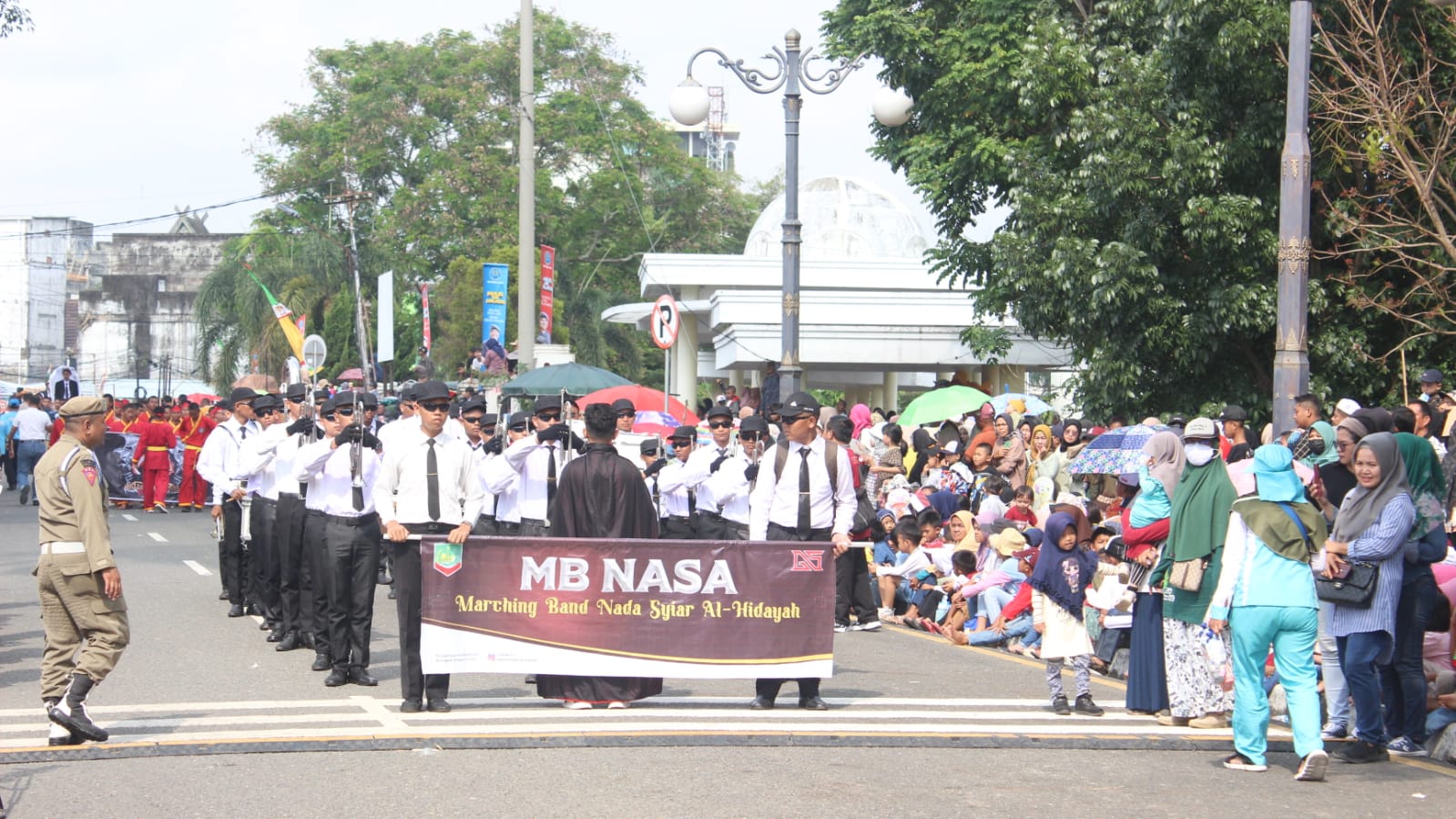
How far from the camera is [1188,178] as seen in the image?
18609 mm

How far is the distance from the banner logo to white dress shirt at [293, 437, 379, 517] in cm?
286

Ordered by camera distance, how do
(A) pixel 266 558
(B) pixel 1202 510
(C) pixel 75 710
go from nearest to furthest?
(C) pixel 75 710, (B) pixel 1202 510, (A) pixel 266 558

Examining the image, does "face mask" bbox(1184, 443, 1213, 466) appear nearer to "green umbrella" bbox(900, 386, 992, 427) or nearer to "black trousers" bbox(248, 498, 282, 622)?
"black trousers" bbox(248, 498, 282, 622)

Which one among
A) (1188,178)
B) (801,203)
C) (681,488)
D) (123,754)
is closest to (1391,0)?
(1188,178)

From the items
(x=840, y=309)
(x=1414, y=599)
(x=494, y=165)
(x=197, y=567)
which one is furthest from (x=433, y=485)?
(x=494, y=165)

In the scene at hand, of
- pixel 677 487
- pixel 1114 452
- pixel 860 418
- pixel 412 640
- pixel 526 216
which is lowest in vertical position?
pixel 412 640

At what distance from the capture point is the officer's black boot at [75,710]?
843 cm

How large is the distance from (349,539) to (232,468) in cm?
436

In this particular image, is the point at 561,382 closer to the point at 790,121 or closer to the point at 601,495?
the point at 790,121

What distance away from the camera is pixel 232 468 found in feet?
48.3

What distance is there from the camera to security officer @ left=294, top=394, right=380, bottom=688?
10.7 metres

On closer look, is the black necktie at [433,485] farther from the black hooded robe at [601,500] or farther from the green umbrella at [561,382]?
the green umbrella at [561,382]

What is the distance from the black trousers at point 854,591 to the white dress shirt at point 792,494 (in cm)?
357

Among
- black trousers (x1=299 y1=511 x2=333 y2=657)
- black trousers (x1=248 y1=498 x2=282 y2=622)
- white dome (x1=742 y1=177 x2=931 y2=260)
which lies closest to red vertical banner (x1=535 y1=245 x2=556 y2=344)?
white dome (x1=742 y1=177 x2=931 y2=260)
